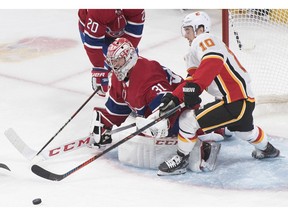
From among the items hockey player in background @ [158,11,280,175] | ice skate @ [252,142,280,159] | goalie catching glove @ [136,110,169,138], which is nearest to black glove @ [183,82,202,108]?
hockey player in background @ [158,11,280,175]

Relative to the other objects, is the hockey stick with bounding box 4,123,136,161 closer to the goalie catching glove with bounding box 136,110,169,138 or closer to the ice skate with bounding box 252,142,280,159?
the goalie catching glove with bounding box 136,110,169,138

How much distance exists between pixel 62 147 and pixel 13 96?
3.25 feet

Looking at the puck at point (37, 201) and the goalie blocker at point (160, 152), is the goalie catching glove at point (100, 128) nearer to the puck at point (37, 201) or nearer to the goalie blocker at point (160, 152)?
the goalie blocker at point (160, 152)

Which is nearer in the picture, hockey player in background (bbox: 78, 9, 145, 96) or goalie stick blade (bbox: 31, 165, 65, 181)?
goalie stick blade (bbox: 31, 165, 65, 181)

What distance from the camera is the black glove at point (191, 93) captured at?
3.29 metres

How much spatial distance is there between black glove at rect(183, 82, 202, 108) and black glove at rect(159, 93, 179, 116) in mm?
66

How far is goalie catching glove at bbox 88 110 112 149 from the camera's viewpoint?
3.72 m

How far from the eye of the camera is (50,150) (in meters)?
3.71

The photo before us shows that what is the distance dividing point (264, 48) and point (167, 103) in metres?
1.63

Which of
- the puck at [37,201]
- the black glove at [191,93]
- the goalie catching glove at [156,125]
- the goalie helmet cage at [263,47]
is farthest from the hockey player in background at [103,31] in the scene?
the puck at [37,201]

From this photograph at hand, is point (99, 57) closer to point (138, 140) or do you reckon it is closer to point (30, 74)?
point (138, 140)

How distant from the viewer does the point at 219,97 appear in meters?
3.49

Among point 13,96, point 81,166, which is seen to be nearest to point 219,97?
point 81,166

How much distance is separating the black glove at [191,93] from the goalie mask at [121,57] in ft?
0.91
